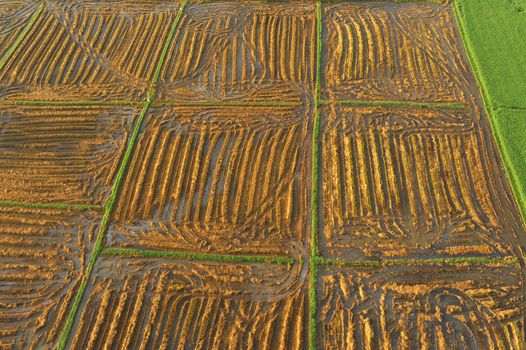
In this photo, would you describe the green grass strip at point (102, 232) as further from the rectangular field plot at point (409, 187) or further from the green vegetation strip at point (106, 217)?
the rectangular field plot at point (409, 187)

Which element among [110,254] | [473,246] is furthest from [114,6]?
[473,246]

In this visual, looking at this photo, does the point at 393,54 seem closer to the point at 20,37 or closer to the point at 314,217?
the point at 314,217

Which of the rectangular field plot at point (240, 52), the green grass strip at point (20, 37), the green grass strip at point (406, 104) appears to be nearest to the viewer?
the green grass strip at point (406, 104)

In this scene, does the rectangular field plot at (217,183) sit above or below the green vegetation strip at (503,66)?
below

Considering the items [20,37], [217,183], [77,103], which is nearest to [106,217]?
[217,183]

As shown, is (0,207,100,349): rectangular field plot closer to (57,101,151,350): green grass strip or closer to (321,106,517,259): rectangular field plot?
(57,101,151,350): green grass strip

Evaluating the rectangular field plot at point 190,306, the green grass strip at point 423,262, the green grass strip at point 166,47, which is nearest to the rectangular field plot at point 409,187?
the green grass strip at point 423,262

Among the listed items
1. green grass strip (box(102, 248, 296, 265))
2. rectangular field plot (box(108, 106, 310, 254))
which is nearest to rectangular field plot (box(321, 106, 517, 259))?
rectangular field plot (box(108, 106, 310, 254))

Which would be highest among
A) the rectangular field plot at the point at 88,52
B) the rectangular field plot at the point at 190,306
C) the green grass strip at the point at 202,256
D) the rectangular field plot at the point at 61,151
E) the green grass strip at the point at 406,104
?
the rectangular field plot at the point at 88,52
